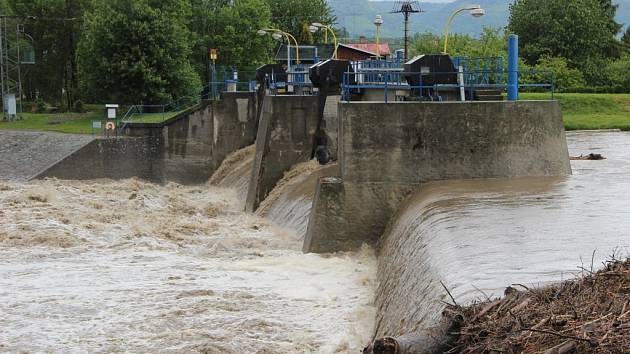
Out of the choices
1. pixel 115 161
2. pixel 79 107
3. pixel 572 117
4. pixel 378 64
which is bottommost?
pixel 115 161

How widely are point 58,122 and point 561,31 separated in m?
36.3

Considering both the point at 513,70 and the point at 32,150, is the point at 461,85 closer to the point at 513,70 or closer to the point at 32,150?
the point at 513,70

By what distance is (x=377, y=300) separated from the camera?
1438 cm

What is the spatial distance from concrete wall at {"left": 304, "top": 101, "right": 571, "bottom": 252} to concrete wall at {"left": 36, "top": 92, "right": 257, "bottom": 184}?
18566mm

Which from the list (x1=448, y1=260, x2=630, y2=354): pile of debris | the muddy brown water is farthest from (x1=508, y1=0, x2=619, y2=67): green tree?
(x1=448, y1=260, x2=630, y2=354): pile of debris

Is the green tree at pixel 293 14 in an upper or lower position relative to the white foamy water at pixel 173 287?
upper

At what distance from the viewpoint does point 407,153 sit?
59.9ft

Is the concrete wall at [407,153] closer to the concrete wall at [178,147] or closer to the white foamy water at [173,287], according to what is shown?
the white foamy water at [173,287]

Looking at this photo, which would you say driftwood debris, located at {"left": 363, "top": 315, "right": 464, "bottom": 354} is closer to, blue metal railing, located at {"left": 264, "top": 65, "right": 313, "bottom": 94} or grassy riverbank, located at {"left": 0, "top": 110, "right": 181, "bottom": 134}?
blue metal railing, located at {"left": 264, "top": 65, "right": 313, "bottom": 94}

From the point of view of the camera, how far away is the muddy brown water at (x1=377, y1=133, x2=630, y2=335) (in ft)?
35.8

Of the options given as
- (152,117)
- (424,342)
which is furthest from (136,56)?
(424,342)

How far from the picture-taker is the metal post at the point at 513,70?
19.0m

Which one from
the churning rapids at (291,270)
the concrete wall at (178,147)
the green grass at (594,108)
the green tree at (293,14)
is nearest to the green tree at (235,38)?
the green tree at (293,14)

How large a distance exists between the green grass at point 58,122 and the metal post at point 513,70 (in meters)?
28.1
